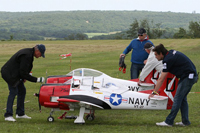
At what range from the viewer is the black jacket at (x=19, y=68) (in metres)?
7.77

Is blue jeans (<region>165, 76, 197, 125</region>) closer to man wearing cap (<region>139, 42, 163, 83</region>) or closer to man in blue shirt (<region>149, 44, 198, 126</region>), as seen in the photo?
man in blue shirt (<region>149, 44, 198, 126</region>)

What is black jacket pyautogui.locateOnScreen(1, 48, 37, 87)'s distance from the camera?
25.5ft

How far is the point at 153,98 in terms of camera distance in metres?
7.39

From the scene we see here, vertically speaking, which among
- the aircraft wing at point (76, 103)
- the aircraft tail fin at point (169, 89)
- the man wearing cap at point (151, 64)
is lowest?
the aircraft wing at point (76, 103)

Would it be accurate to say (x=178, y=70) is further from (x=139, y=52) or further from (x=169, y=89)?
(x=139, y=52)

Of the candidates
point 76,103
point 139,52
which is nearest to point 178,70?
point 76,103

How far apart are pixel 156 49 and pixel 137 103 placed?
1378mm

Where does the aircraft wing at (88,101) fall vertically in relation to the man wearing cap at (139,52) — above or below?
below

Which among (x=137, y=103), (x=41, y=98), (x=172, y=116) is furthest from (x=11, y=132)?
(x=172, y=116)

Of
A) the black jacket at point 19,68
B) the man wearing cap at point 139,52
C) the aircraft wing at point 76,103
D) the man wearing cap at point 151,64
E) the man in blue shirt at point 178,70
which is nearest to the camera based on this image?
the man in blue shirt at point 178,70

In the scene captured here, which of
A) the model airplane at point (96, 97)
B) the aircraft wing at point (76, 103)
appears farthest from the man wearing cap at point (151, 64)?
the aircraft wing at point (76, 103)

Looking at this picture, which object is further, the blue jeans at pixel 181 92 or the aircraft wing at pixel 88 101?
the aircraft wing at pixel 88 101

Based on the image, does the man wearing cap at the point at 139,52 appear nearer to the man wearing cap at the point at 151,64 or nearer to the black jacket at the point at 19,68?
the man wearing cap at the point at 151,64

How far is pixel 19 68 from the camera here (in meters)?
7.91
